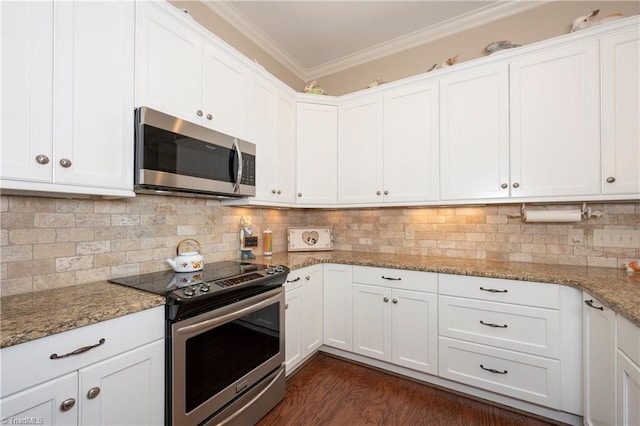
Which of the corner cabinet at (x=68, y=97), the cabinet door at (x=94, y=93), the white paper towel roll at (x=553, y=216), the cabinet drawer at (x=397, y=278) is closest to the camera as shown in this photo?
the corner cabinet at (x=68, y=97)

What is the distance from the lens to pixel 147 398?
1.19 meters

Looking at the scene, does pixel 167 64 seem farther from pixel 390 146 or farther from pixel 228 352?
pixel 390 146

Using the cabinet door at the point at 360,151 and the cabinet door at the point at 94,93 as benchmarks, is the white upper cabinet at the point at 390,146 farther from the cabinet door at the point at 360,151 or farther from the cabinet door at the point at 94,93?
the cabinet door at the point at 94,93

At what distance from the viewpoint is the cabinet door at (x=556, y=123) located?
1830 millimetres

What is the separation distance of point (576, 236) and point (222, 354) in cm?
258

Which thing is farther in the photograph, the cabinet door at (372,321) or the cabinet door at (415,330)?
the cabinet door at (372,321)

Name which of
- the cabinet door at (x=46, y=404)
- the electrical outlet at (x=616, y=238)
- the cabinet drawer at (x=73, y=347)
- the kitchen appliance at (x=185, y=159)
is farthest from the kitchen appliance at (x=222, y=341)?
the electrical outlet at (x=616, y=238)

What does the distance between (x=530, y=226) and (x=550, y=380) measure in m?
1.10

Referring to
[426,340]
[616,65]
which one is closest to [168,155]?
[426,340]

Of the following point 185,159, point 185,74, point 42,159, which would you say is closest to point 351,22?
point 185,74

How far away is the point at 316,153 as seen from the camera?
2.76 metres

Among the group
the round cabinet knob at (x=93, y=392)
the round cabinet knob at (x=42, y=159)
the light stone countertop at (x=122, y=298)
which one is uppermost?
the round cabinet knob at (x=42, y=159)

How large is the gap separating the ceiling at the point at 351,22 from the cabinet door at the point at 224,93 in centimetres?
74

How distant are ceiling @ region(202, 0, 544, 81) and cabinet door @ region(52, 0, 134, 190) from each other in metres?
1.25
